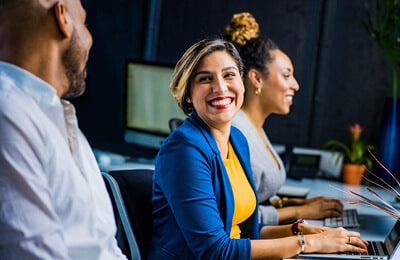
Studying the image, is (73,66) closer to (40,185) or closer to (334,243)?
(40,185)

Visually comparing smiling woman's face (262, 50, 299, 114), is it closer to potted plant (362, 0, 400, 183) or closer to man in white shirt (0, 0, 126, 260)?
potted plant (362, 0, 400, 183)

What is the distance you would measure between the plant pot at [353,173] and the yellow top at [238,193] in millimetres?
1160

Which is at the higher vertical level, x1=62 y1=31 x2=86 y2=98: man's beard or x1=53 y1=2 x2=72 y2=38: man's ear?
x1=53 y1=2 x2=72 y2=38: man's ear

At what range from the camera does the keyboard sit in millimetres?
2281

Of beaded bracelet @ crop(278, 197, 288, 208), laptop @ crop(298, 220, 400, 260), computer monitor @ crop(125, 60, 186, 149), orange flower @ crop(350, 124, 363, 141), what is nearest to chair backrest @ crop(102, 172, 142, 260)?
laptop @ crop(298, 220, 400, 260)

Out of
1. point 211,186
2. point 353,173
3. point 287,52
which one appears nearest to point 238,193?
point 211,186

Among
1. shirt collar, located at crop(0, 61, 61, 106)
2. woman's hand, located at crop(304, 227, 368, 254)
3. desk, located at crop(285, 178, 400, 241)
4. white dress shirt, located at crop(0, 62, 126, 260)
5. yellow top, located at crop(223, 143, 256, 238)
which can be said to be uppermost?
shirt collar, located at crop(0, 61, 61, 106)

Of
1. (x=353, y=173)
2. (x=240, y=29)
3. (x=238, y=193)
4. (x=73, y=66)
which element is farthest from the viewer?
(x=353, y=173)

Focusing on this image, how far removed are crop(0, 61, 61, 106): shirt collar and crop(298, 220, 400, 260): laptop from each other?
982 mm

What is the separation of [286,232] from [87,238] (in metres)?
1.07

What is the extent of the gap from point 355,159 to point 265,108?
30.1 inches

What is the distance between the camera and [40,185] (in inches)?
38.5

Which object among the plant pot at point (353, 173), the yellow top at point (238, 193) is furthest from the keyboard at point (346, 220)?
the plant pot at point (353, 173)

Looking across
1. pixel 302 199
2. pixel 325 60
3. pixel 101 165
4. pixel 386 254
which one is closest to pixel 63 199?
pixel 386 254
